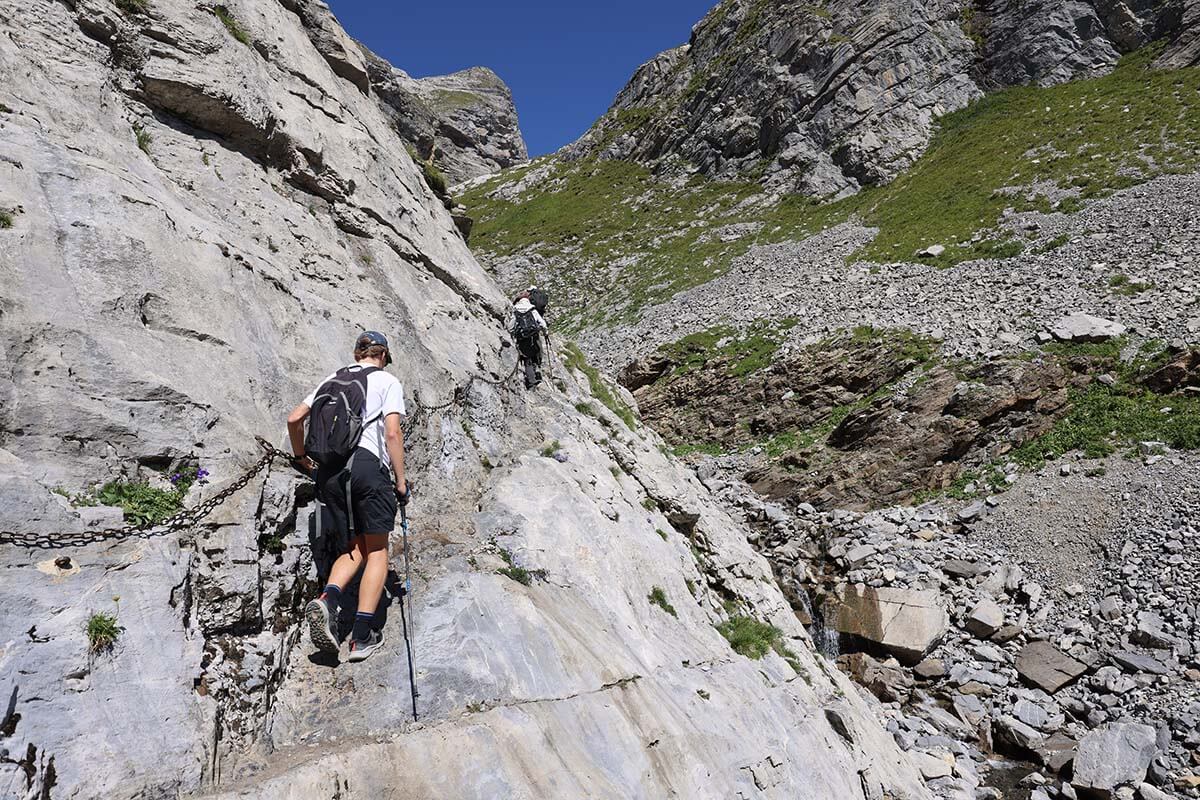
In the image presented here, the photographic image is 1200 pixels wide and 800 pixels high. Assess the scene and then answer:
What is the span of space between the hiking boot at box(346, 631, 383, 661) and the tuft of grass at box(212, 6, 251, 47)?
35.3ft

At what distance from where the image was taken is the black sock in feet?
16.6

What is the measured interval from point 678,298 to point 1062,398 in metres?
22.6

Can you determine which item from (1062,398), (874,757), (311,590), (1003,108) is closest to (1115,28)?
(1003,108)

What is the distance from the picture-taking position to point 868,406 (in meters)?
23.1

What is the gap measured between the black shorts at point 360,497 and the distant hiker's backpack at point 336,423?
123 mm

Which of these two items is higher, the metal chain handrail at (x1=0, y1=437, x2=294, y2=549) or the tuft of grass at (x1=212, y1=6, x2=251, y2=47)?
the tuft of grass at (x1=212, y1=6, x2=251, y2=47)

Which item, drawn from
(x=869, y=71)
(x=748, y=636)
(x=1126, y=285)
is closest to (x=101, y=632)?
(x=748, y=636)

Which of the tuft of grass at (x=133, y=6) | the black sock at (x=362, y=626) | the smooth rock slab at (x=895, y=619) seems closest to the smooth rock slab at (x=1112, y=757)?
the smooth rock slab at (x=895, y=619)

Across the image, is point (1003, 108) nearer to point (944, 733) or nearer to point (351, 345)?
point (944, 733)

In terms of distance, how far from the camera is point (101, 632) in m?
3.93

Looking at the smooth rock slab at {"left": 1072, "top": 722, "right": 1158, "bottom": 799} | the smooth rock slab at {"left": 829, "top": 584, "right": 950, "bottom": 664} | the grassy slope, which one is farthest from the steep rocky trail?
the grassy slope

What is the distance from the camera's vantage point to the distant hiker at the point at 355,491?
16.6 ft

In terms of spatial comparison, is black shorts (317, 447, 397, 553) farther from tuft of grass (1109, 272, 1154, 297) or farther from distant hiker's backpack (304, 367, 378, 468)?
tuft of grass (1109, 272, 1154, 297)

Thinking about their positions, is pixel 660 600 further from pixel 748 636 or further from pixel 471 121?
pixel 471 121
